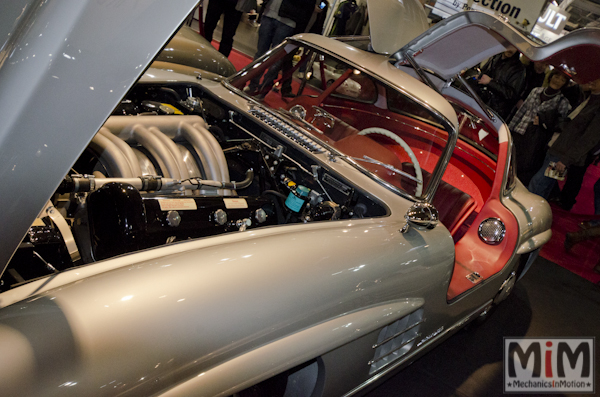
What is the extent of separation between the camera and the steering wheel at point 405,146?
2.16 meters

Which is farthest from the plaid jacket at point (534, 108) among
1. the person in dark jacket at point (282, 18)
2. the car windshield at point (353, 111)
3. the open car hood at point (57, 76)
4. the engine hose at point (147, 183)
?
the open car hood at point (57, 76)

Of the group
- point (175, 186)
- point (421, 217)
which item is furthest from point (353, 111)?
point (175, 186)

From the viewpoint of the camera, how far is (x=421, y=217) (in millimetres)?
1809

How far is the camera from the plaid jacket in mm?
5086

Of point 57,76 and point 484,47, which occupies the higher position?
point 484,47

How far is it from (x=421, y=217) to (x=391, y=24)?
1.52 m

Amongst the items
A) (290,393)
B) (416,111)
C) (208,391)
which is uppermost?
(416,111)

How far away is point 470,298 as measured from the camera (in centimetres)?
227

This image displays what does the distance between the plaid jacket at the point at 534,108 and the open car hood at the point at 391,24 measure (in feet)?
9.57

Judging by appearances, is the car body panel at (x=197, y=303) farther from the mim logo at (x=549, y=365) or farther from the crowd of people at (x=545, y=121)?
the crowd of people at (x=545, y=121)

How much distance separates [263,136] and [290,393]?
1.27 meters

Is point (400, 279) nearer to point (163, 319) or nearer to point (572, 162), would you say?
point (163, 319)

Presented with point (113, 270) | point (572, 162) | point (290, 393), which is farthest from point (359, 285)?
point (572, 162)

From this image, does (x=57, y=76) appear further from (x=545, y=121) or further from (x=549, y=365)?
(x=545, y=121)
